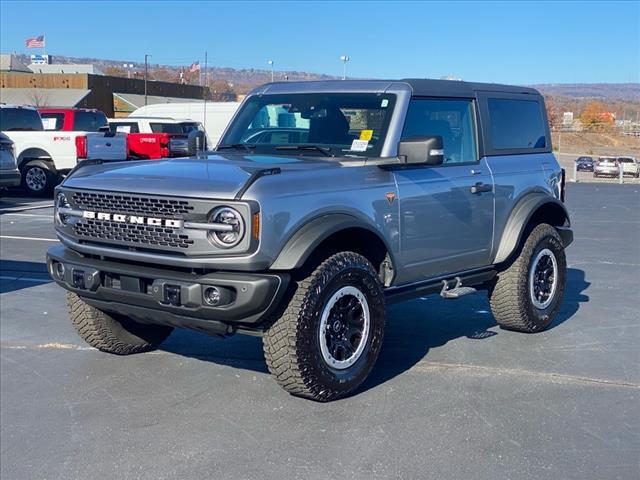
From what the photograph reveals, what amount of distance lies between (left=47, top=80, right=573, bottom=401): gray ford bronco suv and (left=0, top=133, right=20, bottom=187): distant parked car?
10.3 meters

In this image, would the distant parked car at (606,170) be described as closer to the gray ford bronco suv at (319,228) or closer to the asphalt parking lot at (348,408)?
the asphalt parking lot at (348,408)

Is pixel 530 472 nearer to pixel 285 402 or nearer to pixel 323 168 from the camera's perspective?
pixel 285 402

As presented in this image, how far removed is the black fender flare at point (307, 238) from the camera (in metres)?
4.62

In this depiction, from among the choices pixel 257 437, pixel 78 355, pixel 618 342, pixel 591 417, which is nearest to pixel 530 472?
pixel 591 417

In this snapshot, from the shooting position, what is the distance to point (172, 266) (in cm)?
470

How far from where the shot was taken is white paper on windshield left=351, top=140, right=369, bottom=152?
566 cm

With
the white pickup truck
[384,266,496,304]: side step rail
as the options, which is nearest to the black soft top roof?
[384,266,496,304]: side step rail

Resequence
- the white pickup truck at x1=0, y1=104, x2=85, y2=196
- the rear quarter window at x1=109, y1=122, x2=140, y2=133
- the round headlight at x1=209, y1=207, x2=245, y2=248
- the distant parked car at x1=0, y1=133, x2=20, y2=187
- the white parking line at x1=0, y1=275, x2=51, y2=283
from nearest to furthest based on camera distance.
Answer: the round headlight at x1=209, y1=207, x2=245, y2=248 < the white parking line at x1=0, y1=275, x2=51, y2=283 < the distant parked car at x1=0, y1=133, x2=20, y2=187 < the white pickup truck at x1=0, y1=104, x2=85, y2=196 < the rear quarter window at x1=109, y1=122, x2=140, y2=133

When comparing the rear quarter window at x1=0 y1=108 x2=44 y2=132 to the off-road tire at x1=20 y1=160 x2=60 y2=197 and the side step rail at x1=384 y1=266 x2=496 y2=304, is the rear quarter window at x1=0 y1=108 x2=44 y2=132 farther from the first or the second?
the side step rail at x1=384 y1=266 x2=496 y2=304

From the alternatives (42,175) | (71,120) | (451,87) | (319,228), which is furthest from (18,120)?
(319,228)

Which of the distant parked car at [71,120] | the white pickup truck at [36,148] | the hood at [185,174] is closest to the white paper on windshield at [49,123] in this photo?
the distant parked car at [71,120]

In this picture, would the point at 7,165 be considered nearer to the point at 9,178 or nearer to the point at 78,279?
the point at 9,178

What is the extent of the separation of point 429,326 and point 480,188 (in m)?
1.38

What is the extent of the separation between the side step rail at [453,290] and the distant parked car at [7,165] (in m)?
11.8
